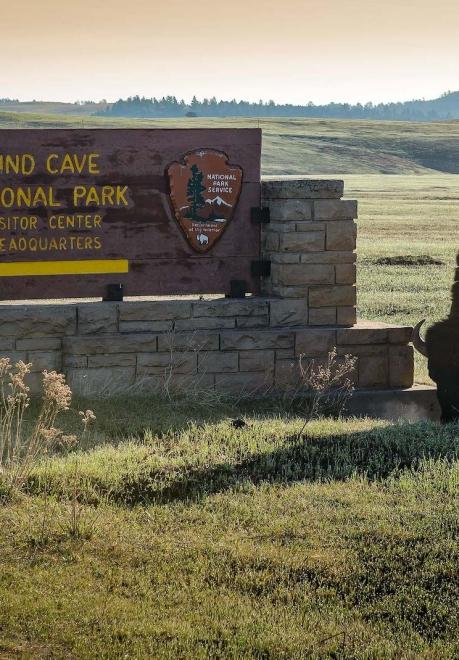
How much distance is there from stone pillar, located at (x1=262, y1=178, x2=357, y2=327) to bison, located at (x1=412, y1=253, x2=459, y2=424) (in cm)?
105

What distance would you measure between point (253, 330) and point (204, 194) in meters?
1.29

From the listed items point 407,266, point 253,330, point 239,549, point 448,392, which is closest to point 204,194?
point 253,330

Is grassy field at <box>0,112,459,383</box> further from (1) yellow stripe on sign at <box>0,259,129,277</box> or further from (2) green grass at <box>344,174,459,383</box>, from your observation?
(1) yellow stripe on sign at <box>0,259,129,277</box>

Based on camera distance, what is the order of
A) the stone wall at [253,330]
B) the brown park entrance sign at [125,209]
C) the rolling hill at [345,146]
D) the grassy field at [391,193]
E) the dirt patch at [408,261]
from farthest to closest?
the rolling hill at [345,146] < the dirt patch at [408,261] < the grassy field at [391,193] < the brown park entrance sign at [125,209] < the stone wall at [253,330]

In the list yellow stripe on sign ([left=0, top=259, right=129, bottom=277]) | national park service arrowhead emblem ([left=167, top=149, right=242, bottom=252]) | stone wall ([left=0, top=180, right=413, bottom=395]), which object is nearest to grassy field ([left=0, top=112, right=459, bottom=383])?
stone wall ([left=0, top=180, right=413, bottom=395])

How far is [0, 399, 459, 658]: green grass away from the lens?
508cm

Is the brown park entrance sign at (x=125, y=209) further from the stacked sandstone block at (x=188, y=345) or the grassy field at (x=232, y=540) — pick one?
the grassy field at (x=232, y=540)

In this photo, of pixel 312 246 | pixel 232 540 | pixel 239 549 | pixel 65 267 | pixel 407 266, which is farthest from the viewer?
pixel 407 266

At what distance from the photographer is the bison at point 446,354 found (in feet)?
32.8

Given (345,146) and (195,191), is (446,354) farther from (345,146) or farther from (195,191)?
(345,146)

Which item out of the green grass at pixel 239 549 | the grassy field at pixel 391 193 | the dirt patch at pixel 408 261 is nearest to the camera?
the green grass at pixel 239 549

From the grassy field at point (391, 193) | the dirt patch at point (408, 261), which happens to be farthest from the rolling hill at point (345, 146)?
the dirt patch at point (408, 261)

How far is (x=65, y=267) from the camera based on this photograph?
1036 cm

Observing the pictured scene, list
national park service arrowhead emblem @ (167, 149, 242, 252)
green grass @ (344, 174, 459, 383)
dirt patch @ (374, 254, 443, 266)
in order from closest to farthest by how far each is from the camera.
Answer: national park service arrowhead emblem @ (167, 149, 242, 252) → green grass @ (344, 174, 459, 383) → dirt patch @ (374, 254, 443, 266)
